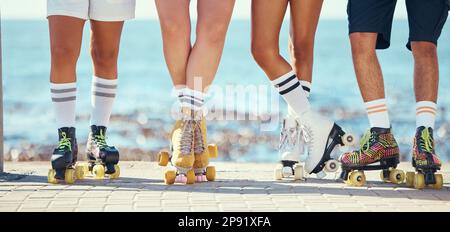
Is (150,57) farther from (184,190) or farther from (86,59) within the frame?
(184,190)

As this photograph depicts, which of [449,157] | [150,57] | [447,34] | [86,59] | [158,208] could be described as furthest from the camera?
[447,34]

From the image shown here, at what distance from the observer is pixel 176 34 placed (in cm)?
550

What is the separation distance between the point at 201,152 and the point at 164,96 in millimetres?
18358

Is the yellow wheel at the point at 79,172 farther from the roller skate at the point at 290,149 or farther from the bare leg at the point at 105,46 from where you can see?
the roller skate at the point at 290,149

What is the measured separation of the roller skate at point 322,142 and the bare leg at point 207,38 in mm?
710

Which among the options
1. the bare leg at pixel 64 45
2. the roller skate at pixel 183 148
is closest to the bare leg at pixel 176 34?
the roller skate at pixel 183 148

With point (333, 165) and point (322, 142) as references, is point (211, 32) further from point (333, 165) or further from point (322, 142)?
point (333, 165)

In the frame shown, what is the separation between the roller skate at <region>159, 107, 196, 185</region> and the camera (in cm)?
543

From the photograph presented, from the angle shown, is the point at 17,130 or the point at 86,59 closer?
the point at 17,130

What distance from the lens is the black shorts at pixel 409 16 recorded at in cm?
554

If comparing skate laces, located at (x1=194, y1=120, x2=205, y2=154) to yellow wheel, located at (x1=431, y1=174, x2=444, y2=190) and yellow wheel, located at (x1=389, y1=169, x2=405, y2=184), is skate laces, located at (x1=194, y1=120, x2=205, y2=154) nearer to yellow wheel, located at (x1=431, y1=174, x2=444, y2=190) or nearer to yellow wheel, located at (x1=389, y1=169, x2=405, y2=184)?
yellow wheel, located at (x1=389, y1=169, x2=405, y2=184)

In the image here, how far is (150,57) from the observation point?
1582 inches
